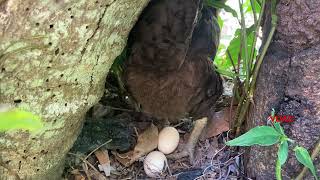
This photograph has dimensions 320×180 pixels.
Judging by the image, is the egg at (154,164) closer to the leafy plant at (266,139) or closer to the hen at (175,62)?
the hen at (175,62)

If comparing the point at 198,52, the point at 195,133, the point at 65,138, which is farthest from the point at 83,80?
the point at 195,133

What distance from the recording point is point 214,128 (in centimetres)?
174

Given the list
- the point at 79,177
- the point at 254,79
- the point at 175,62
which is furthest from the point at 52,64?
the point at 254,79

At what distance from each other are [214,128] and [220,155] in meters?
0.12

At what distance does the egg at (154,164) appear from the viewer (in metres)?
1.61

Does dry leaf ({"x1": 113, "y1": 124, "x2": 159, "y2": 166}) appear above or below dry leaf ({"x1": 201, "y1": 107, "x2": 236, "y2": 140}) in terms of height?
below

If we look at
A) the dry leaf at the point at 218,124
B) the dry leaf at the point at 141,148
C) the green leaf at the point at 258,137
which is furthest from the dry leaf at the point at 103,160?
the green leaf at the point at 258,137

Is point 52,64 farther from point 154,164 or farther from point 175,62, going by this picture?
point 154,164

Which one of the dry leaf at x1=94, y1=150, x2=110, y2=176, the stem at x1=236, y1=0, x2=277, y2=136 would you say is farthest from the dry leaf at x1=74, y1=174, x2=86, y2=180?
the stem at x1=236, y1=0, x2=277, y2=136

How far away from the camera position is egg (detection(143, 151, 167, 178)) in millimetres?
1605

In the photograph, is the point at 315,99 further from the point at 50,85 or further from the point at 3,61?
the point at 3,61

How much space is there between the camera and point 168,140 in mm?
1680

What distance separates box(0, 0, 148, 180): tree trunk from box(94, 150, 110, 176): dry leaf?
246mm

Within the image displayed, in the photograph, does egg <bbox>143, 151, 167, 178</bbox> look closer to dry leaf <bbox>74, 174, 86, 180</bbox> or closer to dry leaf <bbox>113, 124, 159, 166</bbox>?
dry leaf <bbox>113, 124, 159, 166</bbox>
